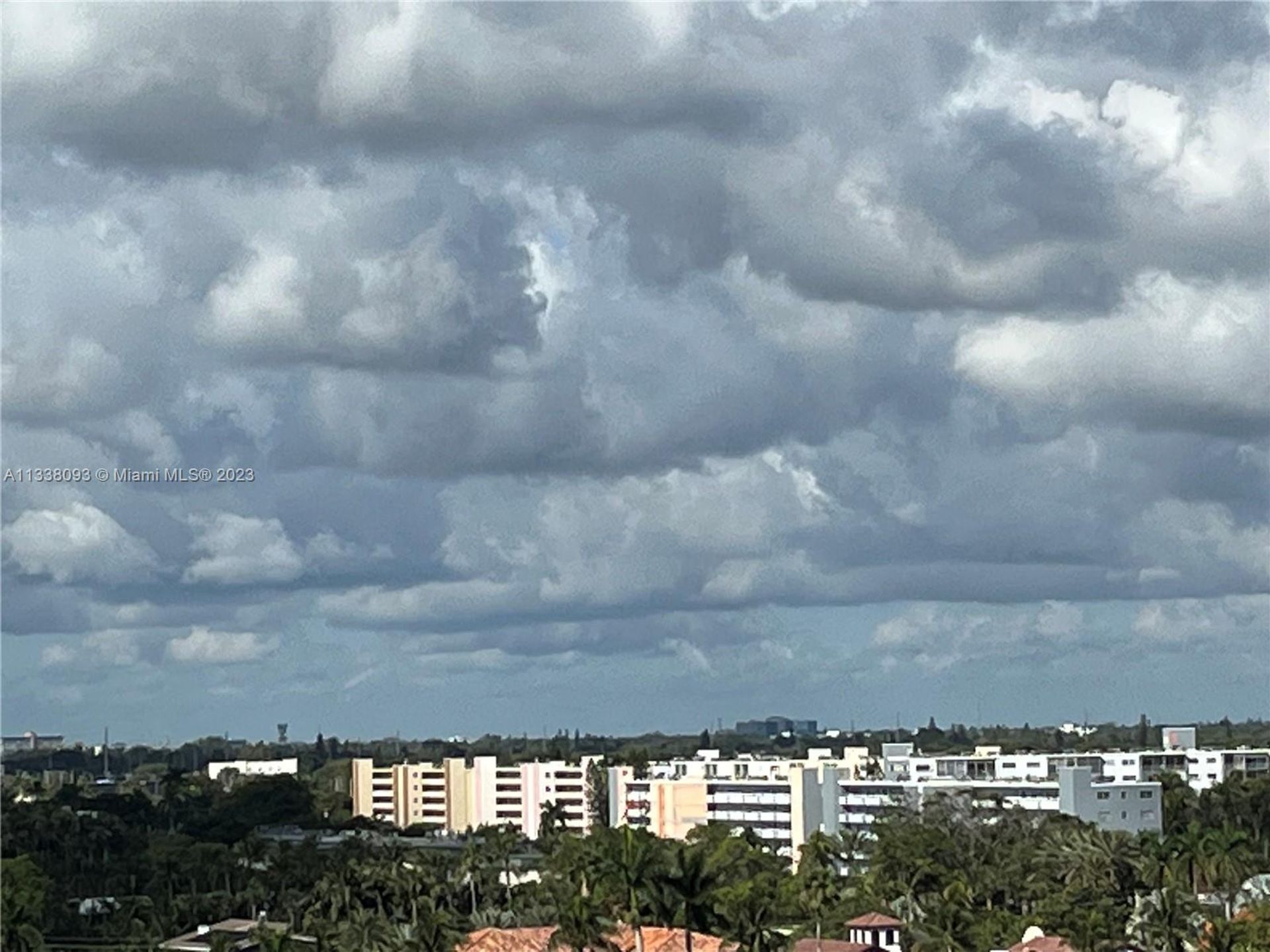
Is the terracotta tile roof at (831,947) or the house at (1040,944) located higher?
the house at (1040,944)

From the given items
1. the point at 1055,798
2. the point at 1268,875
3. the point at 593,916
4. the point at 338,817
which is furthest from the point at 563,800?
the point at 593,916

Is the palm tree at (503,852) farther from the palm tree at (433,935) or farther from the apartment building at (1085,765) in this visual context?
the apartment building at (1085,765)

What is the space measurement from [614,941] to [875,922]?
1992 centimetres

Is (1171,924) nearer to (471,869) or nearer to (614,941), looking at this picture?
(614,941)

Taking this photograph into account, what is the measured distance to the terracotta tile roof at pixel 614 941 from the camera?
223ft

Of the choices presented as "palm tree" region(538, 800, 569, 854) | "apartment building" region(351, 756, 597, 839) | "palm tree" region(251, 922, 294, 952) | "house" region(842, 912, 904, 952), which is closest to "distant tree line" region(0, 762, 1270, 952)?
"palm tree" region(251, 922, 294, 952)

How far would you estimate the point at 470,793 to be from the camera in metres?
187

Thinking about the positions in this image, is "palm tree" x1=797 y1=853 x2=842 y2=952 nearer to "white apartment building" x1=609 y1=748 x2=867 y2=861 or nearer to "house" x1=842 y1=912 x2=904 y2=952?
"house" x1=842 y1=912 x2=904 y2=952

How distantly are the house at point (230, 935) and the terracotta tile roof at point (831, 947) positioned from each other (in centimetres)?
1719

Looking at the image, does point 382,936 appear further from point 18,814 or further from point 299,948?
point 18,814

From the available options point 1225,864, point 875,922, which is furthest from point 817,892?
point 1225,864

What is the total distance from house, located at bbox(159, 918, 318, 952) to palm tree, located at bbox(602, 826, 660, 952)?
12110mm

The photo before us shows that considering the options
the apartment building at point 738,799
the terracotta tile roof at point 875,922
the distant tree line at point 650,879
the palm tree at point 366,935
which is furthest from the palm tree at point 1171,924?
the apartment building at point 738,799

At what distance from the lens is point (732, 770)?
523ft
